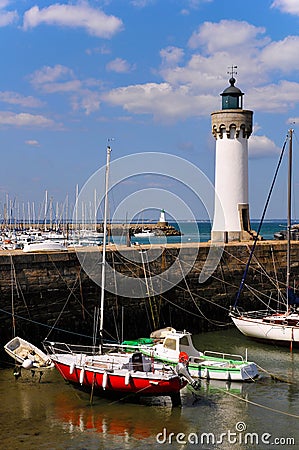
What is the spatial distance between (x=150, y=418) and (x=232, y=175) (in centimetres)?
1972

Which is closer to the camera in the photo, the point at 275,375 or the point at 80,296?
the point at 275,375

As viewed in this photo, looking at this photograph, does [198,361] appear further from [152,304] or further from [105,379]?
[152,304]

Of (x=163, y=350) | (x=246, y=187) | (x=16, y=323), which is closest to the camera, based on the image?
(x=163, y=350)

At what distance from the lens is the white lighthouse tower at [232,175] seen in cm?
3384

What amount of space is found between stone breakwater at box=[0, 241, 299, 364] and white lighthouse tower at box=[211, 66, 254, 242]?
2693 mm

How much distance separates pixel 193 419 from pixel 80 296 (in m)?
8.63

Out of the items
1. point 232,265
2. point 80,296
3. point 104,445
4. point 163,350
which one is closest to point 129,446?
point 104,445

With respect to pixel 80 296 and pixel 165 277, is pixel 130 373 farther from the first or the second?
pixel 165 277

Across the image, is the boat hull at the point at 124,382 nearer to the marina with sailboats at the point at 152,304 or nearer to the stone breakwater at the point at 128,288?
the marina with sailboats at the point at 152,304

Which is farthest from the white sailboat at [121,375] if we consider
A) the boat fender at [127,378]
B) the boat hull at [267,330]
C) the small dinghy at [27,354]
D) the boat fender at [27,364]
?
the boat hull at [267,330]

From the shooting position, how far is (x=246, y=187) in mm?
34125

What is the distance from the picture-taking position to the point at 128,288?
2523cm

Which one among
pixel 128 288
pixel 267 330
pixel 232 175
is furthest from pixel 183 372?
pixel 232 175

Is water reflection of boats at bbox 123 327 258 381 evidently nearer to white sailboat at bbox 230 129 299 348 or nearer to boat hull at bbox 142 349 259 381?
boat hull at bbox 142 349 259 381
